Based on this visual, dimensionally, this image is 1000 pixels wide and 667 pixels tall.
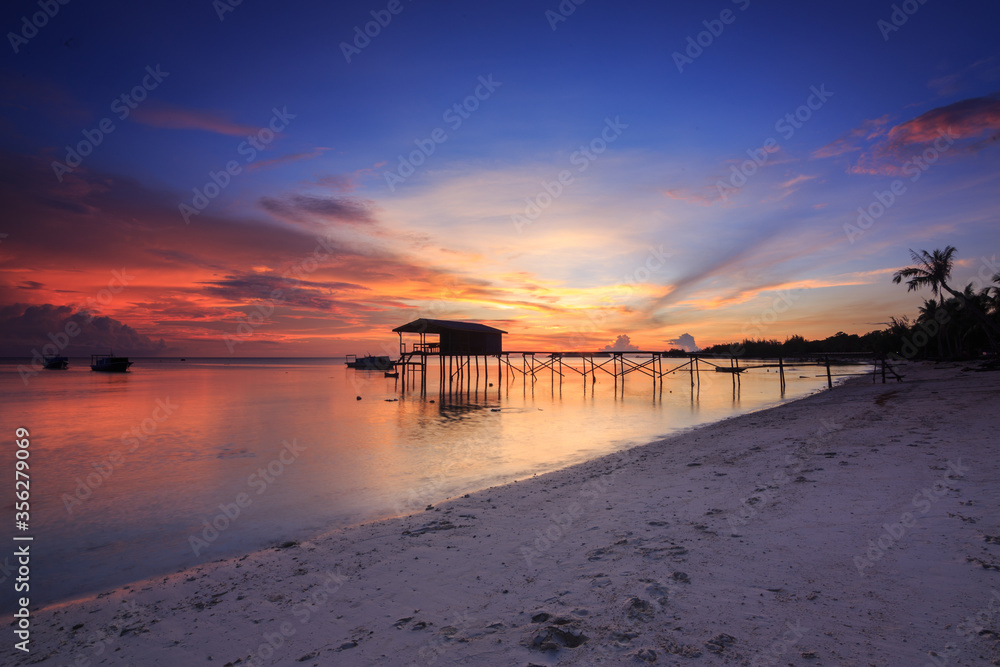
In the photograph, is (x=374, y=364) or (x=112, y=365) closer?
(x=112, y=365)

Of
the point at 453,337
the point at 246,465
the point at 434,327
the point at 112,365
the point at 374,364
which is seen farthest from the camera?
the point at 374,364

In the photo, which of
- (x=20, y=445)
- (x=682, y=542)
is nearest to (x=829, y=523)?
(x=682, y=542)

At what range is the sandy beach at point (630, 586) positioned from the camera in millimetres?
3518

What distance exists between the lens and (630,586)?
4516 millimetres

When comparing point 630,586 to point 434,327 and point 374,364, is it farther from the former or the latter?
point 374,364

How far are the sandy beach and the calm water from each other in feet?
5.84

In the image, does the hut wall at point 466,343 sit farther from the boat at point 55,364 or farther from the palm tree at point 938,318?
the boat at point 55,364

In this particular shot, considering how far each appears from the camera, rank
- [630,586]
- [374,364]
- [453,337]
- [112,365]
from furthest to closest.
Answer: [374,364] → [112,365] → [453,337] → [630,586]

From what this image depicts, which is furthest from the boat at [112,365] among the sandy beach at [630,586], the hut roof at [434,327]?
the sandy beach at [630,586]

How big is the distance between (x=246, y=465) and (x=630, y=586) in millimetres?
13909

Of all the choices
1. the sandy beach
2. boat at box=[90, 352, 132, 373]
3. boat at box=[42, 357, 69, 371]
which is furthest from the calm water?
boat at box=[42, 357, 69, 371]

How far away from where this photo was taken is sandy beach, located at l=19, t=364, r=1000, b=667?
3.52 m

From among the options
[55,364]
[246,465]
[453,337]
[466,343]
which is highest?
[453,337]

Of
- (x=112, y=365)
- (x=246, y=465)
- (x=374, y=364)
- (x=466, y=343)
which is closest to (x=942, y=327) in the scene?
(x=466, y=343)
